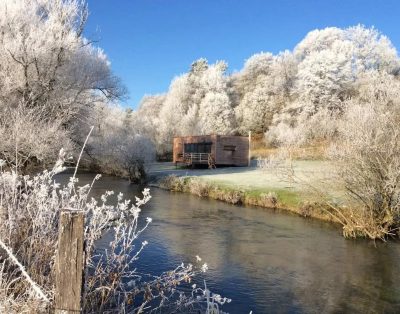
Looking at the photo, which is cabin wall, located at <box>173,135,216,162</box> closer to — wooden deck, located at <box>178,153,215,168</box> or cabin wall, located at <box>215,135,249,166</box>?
cabin wall, located at <box>215,135,249,166</box>

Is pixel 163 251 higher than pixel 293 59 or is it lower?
lower

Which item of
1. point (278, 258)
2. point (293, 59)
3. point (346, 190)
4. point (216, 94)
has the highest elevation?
point (293, 59)

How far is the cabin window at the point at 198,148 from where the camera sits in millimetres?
47122

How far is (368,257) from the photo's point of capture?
45.1ft

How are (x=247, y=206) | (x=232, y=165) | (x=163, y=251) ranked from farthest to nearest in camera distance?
1. (x=232, y=165)
2. (x=247, y=206)
3. (x=163, y=251)

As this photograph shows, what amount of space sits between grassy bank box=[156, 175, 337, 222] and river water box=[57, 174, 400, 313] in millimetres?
1091

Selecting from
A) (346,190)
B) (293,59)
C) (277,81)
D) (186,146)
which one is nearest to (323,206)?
(346,190)

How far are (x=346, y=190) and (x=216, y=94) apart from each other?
178ft

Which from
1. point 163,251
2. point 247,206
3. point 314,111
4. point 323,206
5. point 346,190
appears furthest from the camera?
point 314,111

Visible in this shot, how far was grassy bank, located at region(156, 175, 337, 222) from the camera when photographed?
21114 mm

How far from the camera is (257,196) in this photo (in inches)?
983

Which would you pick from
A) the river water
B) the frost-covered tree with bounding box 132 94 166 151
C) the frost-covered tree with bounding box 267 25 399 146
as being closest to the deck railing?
the frost-covered tree with bounding box 132 94 166 151

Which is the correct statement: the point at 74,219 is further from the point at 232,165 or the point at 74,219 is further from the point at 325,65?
the point at 325,65

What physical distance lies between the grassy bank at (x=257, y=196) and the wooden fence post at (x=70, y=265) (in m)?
16.4
